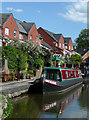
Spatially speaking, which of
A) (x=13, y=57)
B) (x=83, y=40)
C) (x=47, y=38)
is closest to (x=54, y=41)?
(x=47, y=38)

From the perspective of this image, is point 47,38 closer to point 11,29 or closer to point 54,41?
point 54,41

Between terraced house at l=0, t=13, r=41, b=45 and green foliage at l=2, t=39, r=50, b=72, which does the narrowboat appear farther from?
terraced house at l=0, t=13, r=41, b=45

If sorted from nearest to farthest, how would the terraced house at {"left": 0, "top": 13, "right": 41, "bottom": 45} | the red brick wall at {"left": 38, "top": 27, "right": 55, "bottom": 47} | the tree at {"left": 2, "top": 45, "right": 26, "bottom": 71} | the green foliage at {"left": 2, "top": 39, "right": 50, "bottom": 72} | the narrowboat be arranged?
the narrowboat
the tree at {"left": 2, "top": 45, "right": 26, "bottom": 71}
the green foliage at {"left": 2, "top": 39, "right": 50, "bottom": 72}
the terraced house at {"left": 0, "top": 13, "right": 41, "bottom": 45}
the red brick wall at {"left": 38, "top": 27, "right": 55, "bottom": 47}

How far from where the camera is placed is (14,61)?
28250mm

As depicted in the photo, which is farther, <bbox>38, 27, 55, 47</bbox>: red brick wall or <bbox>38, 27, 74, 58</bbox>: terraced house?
<bbox>38, 27, 55, 47</bbox>: red brick wall

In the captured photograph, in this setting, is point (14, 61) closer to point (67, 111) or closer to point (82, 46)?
point (67, 111)

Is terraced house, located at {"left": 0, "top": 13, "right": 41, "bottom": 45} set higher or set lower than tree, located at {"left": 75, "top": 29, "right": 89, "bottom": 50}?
lower

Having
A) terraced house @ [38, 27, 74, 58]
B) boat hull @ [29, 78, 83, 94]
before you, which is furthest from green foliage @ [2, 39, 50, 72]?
terraced house @ [38, 27, 74, 58]

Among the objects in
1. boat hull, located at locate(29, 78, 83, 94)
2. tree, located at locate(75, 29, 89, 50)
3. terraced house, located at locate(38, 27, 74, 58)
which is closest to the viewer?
boat hull, located at locate(29, 78, 83, 94)

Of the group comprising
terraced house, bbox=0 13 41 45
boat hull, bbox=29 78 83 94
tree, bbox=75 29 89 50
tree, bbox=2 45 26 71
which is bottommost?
boat hull, bbox=29 78 83 94

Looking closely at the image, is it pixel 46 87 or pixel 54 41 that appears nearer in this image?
pixel 46 87

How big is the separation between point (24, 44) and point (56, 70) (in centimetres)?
995

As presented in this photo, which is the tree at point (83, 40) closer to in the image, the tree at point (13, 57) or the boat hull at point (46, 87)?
the tree at point (13, 57)

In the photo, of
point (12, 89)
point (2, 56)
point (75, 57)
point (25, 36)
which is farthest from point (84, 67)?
point (12, 89)
